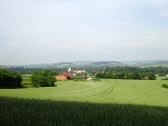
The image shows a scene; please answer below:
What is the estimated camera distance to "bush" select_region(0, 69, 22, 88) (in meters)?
63.6

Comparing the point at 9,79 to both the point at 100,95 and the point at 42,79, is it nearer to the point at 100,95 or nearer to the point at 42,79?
the point at 42,79

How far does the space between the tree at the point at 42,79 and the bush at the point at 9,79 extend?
895cm

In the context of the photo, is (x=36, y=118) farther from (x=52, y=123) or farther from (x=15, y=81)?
(x=15, y=81)

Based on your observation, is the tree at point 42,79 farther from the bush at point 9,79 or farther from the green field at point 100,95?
the green field at point 100,95

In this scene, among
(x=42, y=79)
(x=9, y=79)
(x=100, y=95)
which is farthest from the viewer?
(x=42, y=79)

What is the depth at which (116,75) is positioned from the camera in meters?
104

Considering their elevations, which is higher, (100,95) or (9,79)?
(9,79)

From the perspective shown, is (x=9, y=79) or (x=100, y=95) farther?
(x=9, y=79)

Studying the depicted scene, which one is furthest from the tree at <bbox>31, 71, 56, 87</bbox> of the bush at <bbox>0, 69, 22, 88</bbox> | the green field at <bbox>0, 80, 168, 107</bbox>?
the green field at <bbox>0, 80, 168, 107</bbox>

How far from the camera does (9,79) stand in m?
65.1

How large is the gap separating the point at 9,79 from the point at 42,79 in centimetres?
1199

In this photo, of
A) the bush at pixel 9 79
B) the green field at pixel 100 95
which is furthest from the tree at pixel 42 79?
the green field at pixel 100 95

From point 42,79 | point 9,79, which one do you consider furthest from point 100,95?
point 42,79

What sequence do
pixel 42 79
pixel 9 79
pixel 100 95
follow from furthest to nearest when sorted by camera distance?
pixel 42 79, pixel 9 79, pixel 100 95
